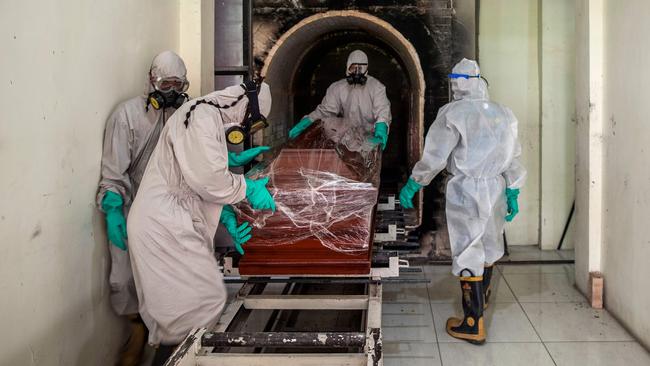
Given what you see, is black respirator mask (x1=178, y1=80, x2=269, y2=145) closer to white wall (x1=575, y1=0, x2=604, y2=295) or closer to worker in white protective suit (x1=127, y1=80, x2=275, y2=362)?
worker in white protective suit (x1=127, y1=80, x2=275, y2=362)

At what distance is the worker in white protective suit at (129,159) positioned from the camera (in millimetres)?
2775

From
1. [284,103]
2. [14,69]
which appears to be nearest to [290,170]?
[14,69]

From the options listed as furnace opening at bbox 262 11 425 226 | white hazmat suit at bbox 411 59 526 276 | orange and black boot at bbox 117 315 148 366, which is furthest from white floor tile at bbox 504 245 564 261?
orange and black boot at bbox 117 315 148 366

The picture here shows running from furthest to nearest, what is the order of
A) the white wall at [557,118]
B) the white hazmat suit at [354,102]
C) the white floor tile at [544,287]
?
the white wall at [557,118], the white hazmat suit at [354,102], the white floor tile at [544,287]

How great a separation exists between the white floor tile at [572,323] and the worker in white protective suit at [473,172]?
1.49 feet

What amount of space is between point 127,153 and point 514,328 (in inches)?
93.4

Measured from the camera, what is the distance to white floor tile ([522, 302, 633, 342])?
333 centimetres

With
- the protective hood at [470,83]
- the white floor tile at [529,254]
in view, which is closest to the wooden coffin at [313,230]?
the protective hood at [470,83]

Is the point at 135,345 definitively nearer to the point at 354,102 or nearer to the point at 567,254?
the point at 354,102

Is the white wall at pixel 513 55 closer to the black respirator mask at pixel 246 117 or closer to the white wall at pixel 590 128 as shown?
the white wall at pixel 590 128

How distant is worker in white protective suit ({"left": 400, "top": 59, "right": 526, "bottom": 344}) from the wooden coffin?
0.65 meters

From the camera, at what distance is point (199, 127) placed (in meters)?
2.53

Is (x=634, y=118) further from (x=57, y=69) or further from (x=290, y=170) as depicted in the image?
(x=57, y=69)

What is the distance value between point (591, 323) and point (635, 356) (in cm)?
45
